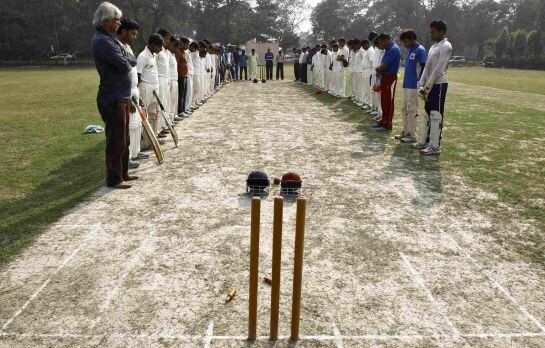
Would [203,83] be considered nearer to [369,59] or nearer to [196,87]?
[196,87]

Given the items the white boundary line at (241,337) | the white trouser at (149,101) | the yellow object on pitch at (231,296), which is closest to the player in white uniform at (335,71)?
the white trouser at (149,101)

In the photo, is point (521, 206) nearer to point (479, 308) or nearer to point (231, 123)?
point (479, 308)

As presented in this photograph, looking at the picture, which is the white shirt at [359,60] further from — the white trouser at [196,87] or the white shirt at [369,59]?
the white trouser at [196,87]

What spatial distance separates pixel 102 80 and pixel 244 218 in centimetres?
300

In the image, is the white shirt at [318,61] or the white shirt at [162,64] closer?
the white shirt at [162,64]

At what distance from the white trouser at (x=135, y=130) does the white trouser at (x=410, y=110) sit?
5684 millimetres

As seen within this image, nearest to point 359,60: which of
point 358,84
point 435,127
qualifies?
point 358,84

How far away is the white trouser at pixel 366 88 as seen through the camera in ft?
47.2

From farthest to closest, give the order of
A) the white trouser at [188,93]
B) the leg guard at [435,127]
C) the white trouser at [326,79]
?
the white trouser at [326,79] < the white trouser at [188,93] < the leg guard at [435,127]

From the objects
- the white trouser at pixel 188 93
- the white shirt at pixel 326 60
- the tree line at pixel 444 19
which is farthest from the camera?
the tree line at pixel 444 19

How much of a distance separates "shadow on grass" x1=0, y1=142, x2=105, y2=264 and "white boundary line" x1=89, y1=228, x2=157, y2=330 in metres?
1.26

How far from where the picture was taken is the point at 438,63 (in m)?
7.87

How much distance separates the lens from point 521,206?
5652mm

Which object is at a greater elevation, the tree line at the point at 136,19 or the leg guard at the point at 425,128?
the tree line at the point at 136,19
